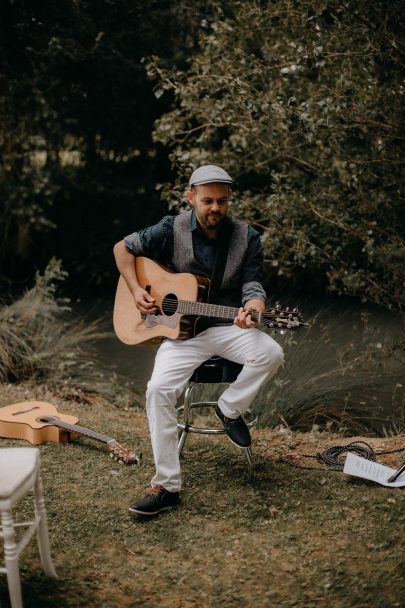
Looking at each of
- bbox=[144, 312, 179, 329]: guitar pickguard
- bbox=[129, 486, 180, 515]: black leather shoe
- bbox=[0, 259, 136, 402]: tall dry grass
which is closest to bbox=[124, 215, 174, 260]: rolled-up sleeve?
bbox=[144, 312, 179, 329]: guitar pickguard

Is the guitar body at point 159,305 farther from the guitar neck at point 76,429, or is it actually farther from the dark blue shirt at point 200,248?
the guitar neck at point 76,429

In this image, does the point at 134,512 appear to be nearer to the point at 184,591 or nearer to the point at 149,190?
the point at 184,591

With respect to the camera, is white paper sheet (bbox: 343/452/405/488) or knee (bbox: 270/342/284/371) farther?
white paper sheet (bbox: 343/452/405/488)

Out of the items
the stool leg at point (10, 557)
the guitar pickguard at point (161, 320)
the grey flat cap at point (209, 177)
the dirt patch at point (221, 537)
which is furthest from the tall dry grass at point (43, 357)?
the stool leg at point (10, 557)

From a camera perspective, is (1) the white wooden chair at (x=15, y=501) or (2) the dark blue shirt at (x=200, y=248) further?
(2) the dark blue shirt at (x=200, y=248)

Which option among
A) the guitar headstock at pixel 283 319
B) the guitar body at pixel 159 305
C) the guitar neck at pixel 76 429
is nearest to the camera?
the guitar headstock at pixel 283 319

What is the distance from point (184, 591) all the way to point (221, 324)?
4.36 ft

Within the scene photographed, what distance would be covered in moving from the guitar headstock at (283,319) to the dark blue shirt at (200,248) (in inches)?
10.7

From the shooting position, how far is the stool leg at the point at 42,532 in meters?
2.60

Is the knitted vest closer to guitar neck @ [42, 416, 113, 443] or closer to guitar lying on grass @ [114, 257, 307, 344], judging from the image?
guitar lying on grass @ [114, 257, 307, 344]

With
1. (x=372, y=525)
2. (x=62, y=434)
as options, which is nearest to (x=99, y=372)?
(x=62, y=434)

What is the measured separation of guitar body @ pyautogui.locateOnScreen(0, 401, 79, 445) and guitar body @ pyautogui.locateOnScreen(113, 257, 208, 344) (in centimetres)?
85

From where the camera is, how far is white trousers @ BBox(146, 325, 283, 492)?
10.6 feet

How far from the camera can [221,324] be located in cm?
355
